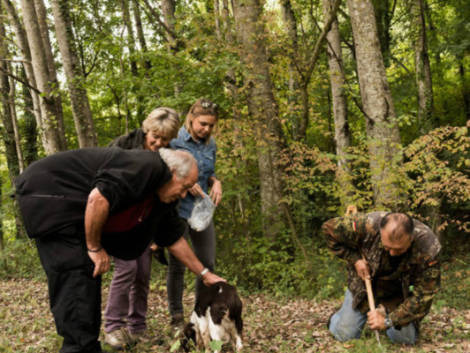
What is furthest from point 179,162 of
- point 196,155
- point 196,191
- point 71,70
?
point 71,70

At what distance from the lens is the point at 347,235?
13.8ft

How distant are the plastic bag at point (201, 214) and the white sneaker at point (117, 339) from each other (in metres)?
1.17

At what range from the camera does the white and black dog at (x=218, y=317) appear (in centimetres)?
327

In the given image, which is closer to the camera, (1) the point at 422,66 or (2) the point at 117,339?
(2) the point at 117,339

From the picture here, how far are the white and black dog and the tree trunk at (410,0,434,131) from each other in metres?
8.08

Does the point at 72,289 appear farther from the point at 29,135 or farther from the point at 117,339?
the point at 29,135

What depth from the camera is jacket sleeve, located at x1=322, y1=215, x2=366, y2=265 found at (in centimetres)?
416

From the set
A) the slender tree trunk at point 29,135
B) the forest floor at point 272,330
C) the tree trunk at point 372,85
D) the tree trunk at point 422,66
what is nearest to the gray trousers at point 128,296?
the forest floor at point 272,330

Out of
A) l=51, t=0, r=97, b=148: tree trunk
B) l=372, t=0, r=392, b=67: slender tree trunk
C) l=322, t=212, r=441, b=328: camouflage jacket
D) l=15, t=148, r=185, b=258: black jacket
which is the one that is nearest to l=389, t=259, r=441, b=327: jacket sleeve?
l=322, t=212, r=441, b=328: camouflage jacket

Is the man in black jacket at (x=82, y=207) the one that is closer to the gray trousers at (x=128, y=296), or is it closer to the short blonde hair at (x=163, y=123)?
the short blonde hair at (x=163, y=123)

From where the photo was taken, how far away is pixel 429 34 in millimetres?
12359

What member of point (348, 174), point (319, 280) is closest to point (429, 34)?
point (348, 174)

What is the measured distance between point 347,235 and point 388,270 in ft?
1.78

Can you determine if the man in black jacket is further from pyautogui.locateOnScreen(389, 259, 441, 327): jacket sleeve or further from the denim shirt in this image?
pyautogui.locateOnScreen(389, 259, 441, 327): jacket sleeve
